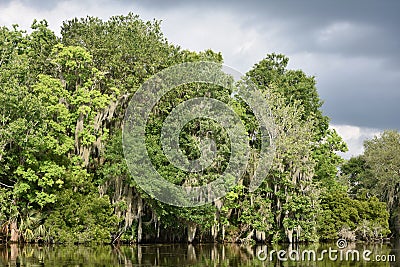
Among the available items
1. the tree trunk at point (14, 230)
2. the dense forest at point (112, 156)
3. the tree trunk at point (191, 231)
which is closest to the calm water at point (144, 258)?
the tree trunk at point (14, 230)

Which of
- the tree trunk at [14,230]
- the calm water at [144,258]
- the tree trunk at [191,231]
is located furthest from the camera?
the tree trunk at [191,231]

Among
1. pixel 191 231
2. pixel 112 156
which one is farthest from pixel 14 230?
pixel 191 231

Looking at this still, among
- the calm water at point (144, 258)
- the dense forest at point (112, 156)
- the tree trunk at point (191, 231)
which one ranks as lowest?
the calm water at point (144, 258)

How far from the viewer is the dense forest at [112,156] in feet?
91.7

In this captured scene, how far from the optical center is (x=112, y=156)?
97.9 feet

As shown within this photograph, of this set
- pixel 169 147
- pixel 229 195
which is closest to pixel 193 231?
pixel 229 195

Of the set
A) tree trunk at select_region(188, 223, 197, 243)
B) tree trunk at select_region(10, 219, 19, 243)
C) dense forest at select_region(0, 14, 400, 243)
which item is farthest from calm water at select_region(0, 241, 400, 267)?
tree trunk at select_region(188, 223, 197, 243)

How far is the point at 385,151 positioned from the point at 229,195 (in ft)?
63.2

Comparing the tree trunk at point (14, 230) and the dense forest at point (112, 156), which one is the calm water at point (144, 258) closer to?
the tree trunk at point (14, 230)

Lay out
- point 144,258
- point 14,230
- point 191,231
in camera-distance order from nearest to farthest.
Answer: point 144,258, point 14,230, point 191,231

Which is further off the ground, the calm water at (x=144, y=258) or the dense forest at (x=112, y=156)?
the dense forest at (x=112, y=156)

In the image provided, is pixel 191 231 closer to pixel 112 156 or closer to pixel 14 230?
pixel 112 156

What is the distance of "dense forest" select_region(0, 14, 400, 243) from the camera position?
28.0 m

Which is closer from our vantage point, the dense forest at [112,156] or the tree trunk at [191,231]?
the dense forest at [112,156]
